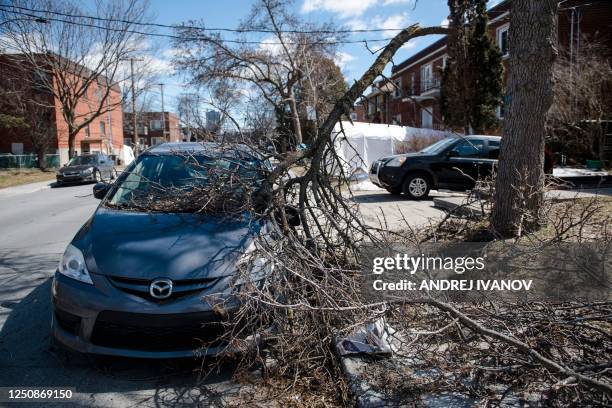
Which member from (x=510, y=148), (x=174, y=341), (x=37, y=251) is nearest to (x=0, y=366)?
(x=174, y=341)

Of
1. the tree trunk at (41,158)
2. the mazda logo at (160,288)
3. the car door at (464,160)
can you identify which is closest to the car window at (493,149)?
the car door at (464,160)

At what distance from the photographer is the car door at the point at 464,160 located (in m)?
11.5

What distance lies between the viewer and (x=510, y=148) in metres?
5.34

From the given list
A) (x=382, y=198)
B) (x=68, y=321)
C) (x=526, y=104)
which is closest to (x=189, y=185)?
(x=68, y=321)

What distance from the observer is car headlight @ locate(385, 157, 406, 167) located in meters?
11.7

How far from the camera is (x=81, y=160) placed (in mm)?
23266

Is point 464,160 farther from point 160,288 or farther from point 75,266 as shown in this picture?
point 75,266

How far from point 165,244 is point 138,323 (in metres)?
0.62

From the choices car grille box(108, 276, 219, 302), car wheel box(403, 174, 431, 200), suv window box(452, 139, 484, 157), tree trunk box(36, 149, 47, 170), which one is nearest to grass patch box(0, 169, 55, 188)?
tree trunk box(36, 149, 47, 170)

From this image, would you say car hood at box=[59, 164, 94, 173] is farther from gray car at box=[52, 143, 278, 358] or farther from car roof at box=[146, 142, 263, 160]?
gray car at box=[52, 143, 278, 358]

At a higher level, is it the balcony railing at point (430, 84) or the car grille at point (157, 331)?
the balcony railing at point (430, 84)

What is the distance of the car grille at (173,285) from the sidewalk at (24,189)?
17.6m

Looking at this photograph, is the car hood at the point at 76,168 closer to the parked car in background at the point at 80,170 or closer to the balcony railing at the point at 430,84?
the parked car in background at the point at 80,170

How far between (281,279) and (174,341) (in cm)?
84
